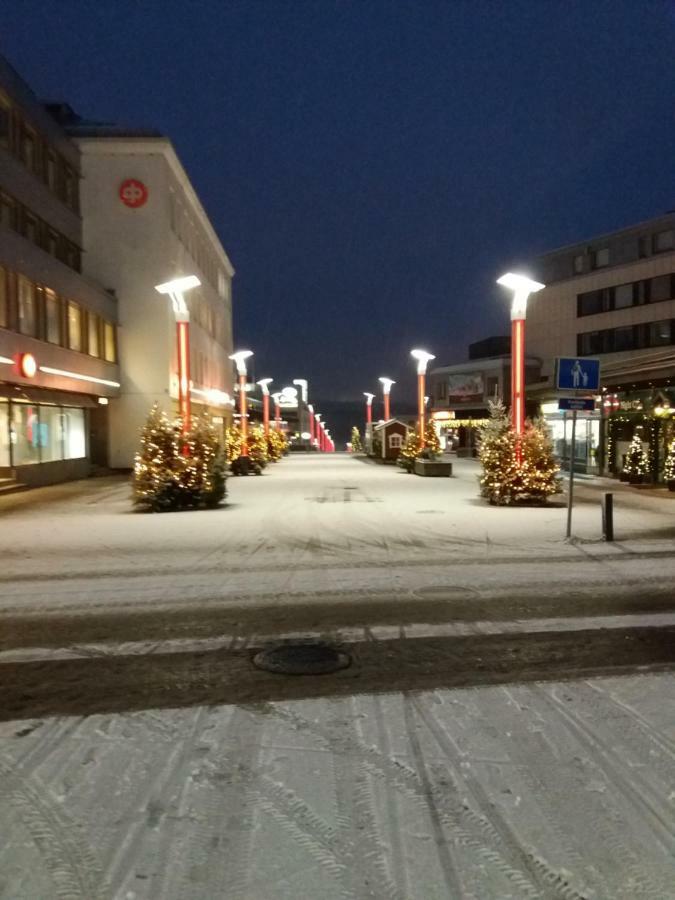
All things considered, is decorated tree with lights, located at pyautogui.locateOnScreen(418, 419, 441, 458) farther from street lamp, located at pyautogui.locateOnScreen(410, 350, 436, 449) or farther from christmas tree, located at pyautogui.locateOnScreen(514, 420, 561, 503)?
christmas tree, located at pyautogui.locateOnScreen(514, 420, 561, 503)

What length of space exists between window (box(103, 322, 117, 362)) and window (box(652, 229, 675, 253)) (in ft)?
97.0

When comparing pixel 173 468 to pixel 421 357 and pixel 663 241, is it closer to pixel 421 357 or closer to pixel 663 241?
pixel 421 357

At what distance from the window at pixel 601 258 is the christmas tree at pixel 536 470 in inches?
1275

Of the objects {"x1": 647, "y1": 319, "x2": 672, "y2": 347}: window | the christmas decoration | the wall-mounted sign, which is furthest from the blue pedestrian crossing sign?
the wall-mounted sign

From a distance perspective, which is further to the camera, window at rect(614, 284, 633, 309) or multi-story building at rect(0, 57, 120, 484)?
window at rect(614, 284, 633, 309)

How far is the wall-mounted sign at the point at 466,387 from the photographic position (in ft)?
194

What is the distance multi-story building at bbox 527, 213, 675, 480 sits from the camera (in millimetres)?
26766

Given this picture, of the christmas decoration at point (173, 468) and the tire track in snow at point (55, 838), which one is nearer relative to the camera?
the tire track in snow at point (55, 838)

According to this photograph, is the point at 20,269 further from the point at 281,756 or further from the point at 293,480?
the point at 281,756

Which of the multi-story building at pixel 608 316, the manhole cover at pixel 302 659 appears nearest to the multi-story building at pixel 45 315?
the manhole cover at pixel 302 659

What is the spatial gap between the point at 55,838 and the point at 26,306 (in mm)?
23024

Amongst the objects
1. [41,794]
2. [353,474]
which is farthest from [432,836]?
[353,474]

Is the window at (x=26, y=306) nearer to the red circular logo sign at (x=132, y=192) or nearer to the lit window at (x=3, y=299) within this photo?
the lit window at (x=3, y=299)

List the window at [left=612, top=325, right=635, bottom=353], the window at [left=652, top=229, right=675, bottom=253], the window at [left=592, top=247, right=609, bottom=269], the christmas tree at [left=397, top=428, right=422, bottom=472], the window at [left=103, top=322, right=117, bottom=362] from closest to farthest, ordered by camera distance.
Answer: the christmas tree at [left=397, top=428, right=422, bottom=472], the window at [left=103, top=322, right=117, bottom=362], the window at [left=652, top=229, right=675, bottom=253], the window at [left=612, top=325, right=635, bottom=353], the window at [left=592, top=247, right=609, bottom=269]
